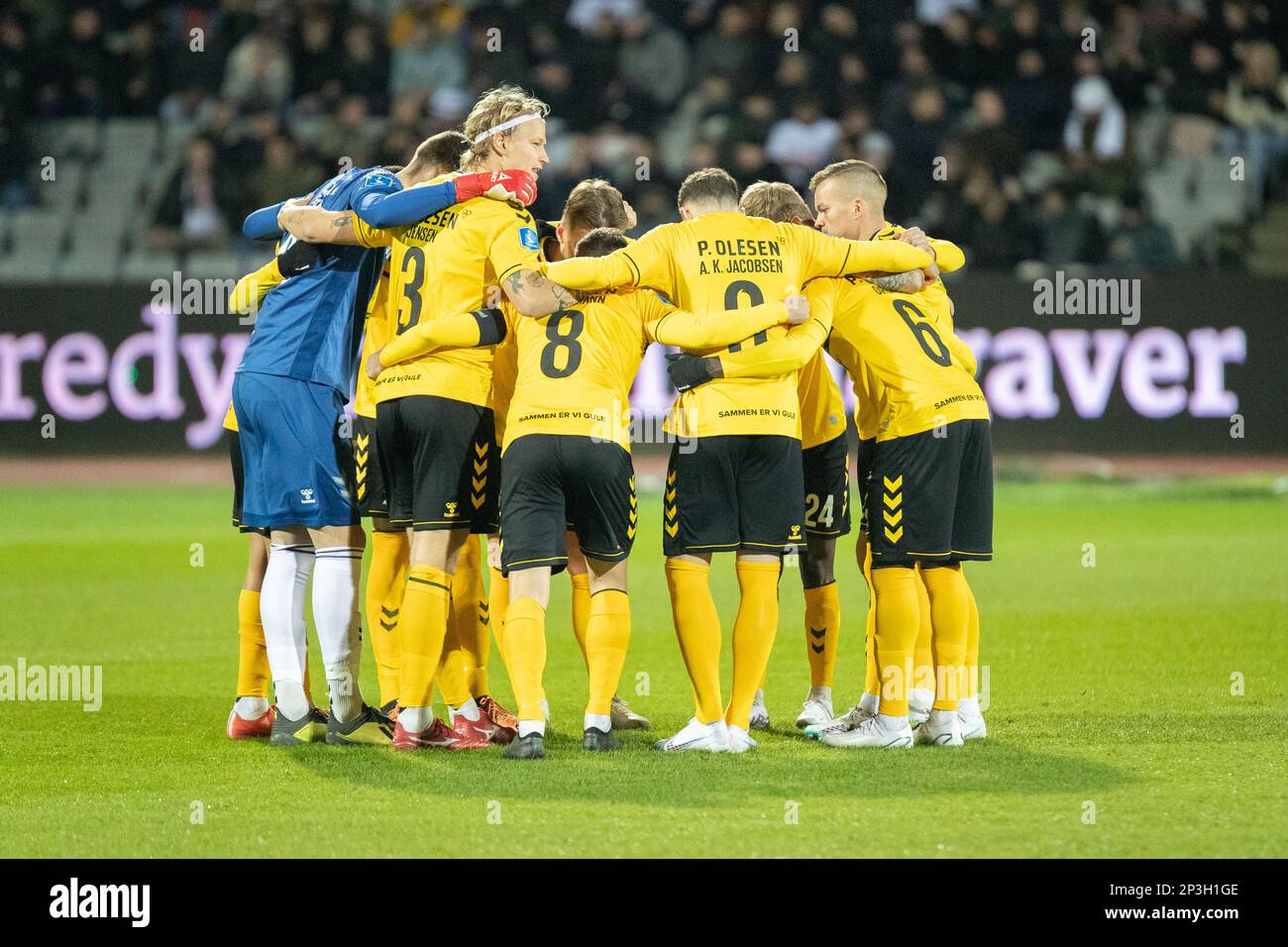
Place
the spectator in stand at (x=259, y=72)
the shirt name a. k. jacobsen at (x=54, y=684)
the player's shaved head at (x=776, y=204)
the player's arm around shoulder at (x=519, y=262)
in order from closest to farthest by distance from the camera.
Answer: the player's arm around shoulder at (x=519, y=262) → the player's shaved head at (x=776, y=204) → the shirt name a. k. jacobsen at (x=54, y=684) → the spectator in stand at (x=259, y=72)

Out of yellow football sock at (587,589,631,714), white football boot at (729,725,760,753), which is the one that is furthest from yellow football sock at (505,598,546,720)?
white football boot at (729,725,760,753)

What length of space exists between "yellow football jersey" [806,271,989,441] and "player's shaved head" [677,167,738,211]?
507mm

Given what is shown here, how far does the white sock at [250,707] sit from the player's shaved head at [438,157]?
7.52 ft

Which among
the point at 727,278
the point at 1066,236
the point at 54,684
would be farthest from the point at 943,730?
the point at 1066,236

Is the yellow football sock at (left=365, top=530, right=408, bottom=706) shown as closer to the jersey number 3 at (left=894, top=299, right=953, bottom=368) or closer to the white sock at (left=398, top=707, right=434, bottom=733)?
the white sock at (left=398, top=707, right=434, bottom=733)

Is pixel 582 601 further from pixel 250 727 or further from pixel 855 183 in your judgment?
pixel 855 183

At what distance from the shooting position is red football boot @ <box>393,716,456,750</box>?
257 inches

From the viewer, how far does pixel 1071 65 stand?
19.9 metres

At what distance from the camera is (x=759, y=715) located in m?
7.10

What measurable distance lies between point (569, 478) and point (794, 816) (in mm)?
1717

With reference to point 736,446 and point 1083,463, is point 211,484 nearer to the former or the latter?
point 1083,463

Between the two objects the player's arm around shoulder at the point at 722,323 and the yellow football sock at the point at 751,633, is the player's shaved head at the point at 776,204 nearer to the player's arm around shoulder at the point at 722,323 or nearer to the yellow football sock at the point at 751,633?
the player's arm around shoulder at the point at 722,323

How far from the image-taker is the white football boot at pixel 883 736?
653 cm

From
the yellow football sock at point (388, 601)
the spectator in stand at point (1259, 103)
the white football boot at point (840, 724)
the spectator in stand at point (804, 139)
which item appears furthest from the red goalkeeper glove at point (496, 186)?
the spectator in stand at point (1259, 103)
